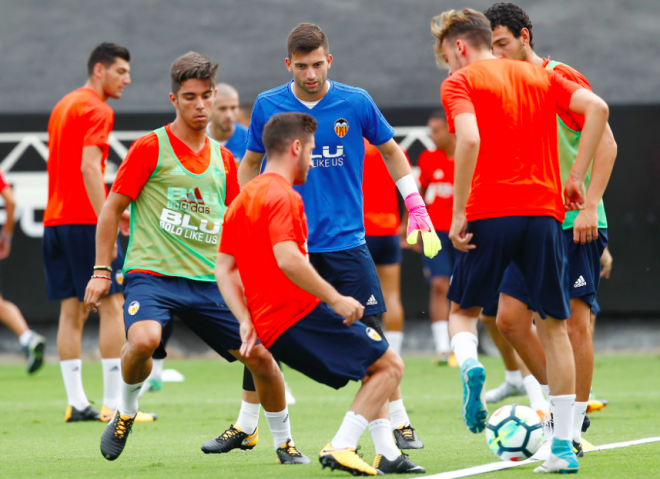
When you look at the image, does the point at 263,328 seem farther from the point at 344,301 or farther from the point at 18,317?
the point at 18,317

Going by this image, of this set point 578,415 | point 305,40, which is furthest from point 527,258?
point 305,40

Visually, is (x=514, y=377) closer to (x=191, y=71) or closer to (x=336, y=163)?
(x=336, y=163)

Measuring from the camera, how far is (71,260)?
23.2ft

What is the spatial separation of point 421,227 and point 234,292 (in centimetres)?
123

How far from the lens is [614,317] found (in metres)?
11.8

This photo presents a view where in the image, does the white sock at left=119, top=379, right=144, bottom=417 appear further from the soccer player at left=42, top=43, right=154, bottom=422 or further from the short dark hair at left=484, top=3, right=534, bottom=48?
the short dark hair at left=484, top=3, right=534, bottom=48

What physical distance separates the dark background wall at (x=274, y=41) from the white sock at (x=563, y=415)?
8490 millimetres

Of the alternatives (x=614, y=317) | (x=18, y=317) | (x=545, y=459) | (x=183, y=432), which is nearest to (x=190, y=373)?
(x=18, y=317)

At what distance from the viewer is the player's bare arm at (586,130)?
4320 mm

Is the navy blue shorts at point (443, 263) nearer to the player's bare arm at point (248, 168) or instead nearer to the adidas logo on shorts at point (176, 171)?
the player's bare arm at point (248, 168)

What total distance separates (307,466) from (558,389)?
4.52 ft

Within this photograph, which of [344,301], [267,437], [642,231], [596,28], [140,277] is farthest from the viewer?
[596,28]

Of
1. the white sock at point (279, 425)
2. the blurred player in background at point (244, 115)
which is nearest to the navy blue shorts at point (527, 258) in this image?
the white sock at point (279, 425)

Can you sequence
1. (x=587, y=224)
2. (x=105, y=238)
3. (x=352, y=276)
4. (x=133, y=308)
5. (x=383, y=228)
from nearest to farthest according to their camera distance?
(x=587, y=224) < (x=133, y=308) < (x=352, y=276) < (x=105, y=238) < (x=383, y=228)
